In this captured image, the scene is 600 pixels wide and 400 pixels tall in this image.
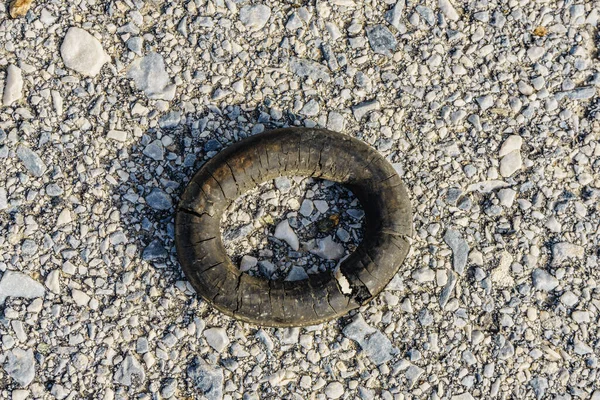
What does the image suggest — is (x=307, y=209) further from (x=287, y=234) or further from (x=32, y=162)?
(x=32, y=162)

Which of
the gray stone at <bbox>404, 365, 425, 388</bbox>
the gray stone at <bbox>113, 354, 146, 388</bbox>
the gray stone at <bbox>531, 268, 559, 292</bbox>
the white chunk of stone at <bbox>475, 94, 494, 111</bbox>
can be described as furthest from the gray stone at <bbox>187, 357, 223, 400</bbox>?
the white chunk of stone at <bbox>475, 94, 494, 111</bbox>

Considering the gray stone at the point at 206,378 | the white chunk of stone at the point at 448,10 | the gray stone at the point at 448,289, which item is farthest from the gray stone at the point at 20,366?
the white chunk of stone at the point at 448,10

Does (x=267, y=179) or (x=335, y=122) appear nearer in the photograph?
(x=267, y=179)

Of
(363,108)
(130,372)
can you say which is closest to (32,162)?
(130,372)

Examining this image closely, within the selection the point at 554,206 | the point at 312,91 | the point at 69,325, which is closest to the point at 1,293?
the point at 69,325

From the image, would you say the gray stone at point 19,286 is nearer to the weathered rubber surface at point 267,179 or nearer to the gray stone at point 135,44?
the weathered rubber surface at point 267,179

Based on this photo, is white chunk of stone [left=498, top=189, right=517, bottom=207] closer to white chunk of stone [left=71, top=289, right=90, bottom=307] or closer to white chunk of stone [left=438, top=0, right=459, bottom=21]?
white chunk of stone [left=438, top=0, right=459, bottom=21]

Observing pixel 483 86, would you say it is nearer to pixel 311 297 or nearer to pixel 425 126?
pixel 425 126
